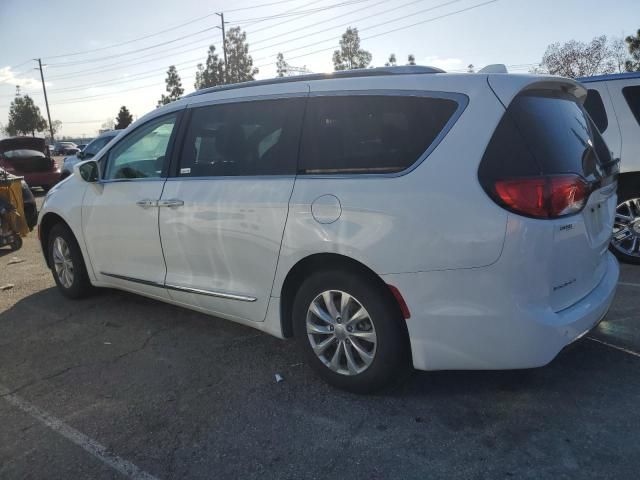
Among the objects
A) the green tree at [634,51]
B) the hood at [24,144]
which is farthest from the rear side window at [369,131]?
the green tree at [634,51]

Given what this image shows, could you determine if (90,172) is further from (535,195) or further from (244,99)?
(535,195)

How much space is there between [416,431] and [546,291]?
0.96 m

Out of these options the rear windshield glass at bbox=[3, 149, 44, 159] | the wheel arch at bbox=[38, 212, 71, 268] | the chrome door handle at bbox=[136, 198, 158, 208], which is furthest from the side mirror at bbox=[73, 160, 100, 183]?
the rear windshield glass at bbox=[3, 149, 44, 159]

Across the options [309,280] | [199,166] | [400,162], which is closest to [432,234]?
[400,162]

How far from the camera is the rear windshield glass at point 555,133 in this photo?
2.59 metres

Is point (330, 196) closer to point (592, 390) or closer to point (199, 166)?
point (199, 166)

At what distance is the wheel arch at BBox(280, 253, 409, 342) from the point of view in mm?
2846

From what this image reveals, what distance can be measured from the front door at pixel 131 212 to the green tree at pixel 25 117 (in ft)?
A: 275

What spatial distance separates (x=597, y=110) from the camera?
575cm

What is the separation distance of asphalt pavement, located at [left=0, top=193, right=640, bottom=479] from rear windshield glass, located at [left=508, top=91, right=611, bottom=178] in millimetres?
1266

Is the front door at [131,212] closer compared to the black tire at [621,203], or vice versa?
the front door at [131,212]

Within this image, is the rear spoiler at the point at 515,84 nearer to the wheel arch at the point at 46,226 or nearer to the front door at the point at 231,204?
the front door at the point at 231,204

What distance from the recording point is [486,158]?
99.7 inches

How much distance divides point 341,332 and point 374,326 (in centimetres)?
24
